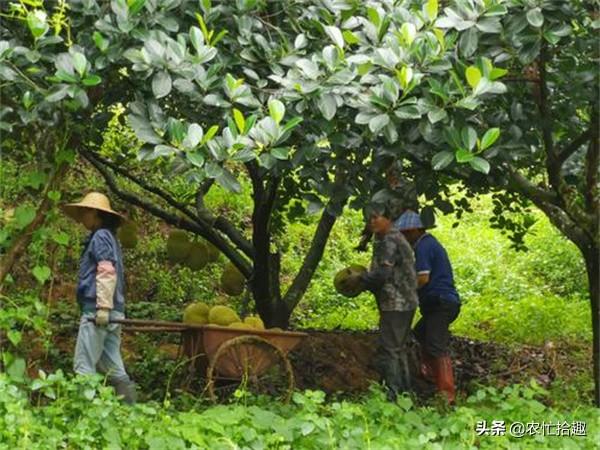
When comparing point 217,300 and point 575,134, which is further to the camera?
point 217,300

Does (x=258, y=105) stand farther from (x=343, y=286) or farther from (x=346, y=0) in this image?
(x=343, y=286)

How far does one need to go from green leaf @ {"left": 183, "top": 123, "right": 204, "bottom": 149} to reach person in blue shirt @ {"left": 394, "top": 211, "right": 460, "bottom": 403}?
310cm

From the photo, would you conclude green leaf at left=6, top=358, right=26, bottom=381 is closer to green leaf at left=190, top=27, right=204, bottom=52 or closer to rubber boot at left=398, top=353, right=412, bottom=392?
green leaf at left=190, top=27, right=204, bottom=52

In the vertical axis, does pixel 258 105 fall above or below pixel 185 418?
above

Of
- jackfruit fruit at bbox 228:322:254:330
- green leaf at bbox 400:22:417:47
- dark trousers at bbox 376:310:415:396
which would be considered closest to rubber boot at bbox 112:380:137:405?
jackfruit fruit at bbox 228:322:254:330

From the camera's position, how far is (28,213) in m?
5.03

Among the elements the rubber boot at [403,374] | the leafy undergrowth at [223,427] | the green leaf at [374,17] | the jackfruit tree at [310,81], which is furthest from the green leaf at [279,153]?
the rubber boot at [403,374]

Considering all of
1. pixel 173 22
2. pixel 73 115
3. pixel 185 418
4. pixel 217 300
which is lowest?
pixel 185 418

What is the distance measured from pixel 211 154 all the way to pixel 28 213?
4.80 ft

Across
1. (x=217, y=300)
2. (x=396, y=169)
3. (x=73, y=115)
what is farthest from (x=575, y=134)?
(x=217, y=300)

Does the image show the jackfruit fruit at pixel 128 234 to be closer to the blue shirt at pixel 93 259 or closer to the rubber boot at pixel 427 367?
the blue shirt at pixel 93 259

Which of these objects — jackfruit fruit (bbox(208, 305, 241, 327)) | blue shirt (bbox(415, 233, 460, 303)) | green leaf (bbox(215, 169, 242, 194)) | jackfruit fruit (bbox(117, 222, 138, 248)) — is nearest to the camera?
green leaf (bbox(215, 169, 242, 194))

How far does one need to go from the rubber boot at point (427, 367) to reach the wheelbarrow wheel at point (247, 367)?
1302 mm

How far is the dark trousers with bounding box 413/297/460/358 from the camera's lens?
6.86 meters
